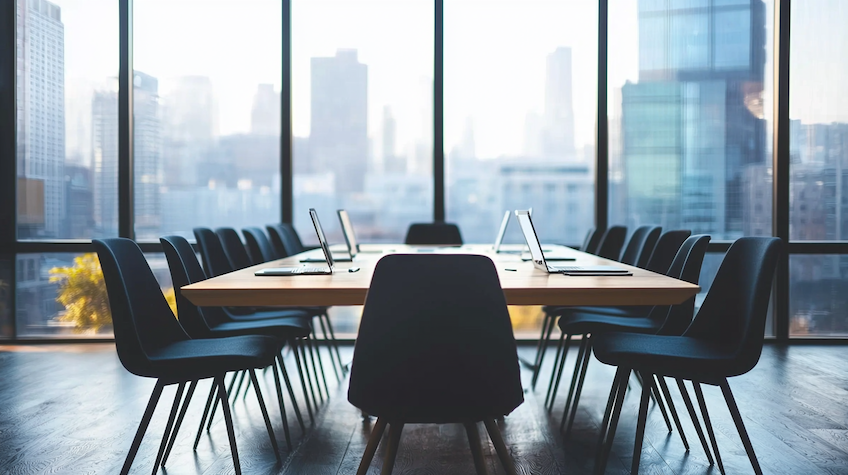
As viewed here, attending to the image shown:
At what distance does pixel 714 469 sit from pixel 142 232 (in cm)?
476

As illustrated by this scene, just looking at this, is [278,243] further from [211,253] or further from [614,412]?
[614,412]

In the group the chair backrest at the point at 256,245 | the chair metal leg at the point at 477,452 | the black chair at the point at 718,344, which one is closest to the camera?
the chair metal leg at the point at 477,452

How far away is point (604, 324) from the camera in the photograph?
320cm

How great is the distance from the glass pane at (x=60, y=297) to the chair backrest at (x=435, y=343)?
178 inches

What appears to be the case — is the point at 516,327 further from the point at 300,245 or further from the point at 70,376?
the point at 70,376

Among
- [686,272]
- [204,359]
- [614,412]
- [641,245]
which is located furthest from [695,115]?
[204,359]

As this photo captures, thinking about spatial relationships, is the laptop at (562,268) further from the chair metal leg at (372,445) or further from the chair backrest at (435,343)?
the chair metal leg at (372,445)

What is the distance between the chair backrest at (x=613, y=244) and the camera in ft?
13.7

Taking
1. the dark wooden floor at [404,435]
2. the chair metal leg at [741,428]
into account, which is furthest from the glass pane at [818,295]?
the chair metal leg at [741,428]

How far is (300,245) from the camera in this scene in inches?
200

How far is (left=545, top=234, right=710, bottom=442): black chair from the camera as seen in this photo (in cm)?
263

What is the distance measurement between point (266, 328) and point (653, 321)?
79.6 inches

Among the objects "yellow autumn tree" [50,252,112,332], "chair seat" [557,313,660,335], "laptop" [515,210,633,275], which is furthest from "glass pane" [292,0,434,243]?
"laptop" [515,210,633,275]

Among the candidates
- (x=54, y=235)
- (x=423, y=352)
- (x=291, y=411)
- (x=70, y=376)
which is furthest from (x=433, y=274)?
(x=54, y=235)
